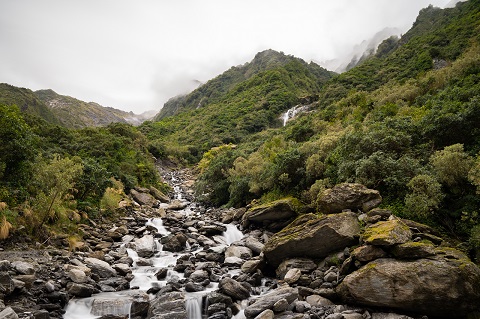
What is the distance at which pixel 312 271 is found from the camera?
14.2 metres

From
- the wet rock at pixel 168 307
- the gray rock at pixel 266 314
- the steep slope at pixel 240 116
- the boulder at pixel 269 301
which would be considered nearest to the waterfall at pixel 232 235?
the wet rock at pixel 168 307

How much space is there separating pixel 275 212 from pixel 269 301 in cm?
981

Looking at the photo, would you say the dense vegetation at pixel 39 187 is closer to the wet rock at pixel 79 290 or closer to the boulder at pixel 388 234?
the wet rock at pixel 79 290

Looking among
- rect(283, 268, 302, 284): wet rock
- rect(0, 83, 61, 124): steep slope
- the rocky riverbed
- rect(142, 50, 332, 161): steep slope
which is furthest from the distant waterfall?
rect(0, 83, 61, 124): steep slope

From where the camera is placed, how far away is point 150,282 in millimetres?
15281

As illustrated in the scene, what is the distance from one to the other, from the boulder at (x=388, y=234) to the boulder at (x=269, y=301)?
410cm

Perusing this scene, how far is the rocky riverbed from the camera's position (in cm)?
1016

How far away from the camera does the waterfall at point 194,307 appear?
1224 cm

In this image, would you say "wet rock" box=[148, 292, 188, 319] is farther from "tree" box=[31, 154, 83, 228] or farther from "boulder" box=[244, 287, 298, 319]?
"tree" box=[31, 154, 83, 228]

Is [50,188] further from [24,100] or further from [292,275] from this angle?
[24,100]

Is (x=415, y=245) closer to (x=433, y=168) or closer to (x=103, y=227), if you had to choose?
(x=433, y=168)

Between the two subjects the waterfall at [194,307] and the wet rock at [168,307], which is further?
the waterfall at [194,307]

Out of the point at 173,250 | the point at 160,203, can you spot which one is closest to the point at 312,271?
the point at 173,250

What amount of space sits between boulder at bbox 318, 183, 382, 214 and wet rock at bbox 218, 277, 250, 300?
22.1ft
